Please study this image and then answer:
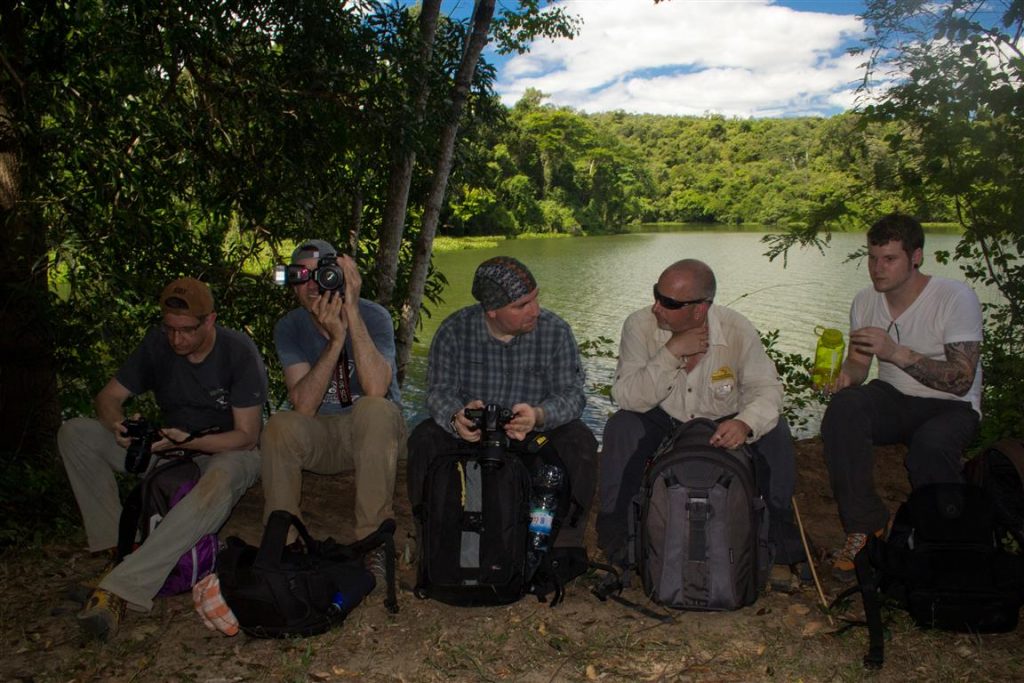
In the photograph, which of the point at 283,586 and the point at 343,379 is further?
the point at 343,379

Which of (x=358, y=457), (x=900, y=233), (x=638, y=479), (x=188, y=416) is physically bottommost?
(x=638, y=479)

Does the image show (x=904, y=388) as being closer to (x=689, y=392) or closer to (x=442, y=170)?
(x=689, y=392)

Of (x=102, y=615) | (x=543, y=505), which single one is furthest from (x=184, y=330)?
(x=543, y=505)

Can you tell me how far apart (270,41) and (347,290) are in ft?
9.62

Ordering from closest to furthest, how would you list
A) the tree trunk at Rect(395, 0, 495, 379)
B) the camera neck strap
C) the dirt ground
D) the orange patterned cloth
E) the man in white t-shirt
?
the dirt ground
the orange patterned cloth
the man in white t-shirt
the camera neck strap
the tree trunk at Rect(395, 0, 495, 379)

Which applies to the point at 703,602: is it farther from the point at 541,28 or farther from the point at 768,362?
the point at 541,28

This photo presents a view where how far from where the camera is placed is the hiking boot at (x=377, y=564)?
10.7ft

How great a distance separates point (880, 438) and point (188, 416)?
3.14 metres

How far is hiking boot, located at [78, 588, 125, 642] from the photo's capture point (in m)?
2.88

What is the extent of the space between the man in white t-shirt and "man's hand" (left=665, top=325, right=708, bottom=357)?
716 millimetres

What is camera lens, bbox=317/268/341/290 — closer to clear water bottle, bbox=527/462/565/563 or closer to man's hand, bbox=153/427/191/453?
man's hand, bbox=153/427/191/453

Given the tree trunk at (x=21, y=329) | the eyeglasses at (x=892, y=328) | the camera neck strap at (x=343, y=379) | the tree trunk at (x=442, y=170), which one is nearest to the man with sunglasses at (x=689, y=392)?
the eyeglasses at (x=892, y=328)

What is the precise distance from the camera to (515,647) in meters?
2.88

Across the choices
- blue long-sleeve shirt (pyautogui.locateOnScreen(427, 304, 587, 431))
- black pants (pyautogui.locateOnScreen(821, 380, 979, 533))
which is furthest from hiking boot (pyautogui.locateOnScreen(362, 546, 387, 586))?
black pants (pyautogui.locateOnScreen(821, 380, 979, 533))
